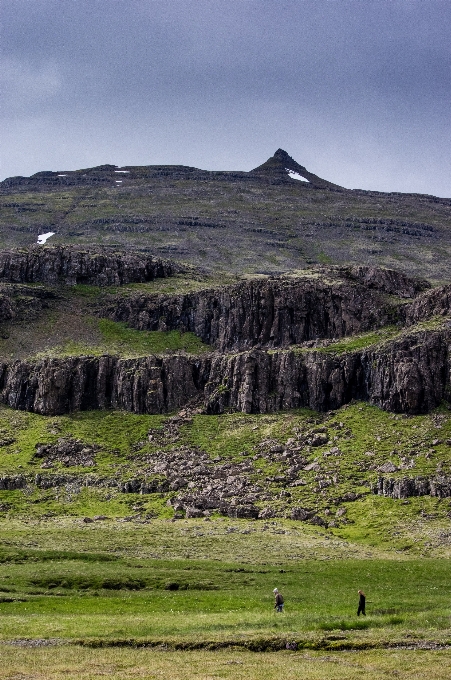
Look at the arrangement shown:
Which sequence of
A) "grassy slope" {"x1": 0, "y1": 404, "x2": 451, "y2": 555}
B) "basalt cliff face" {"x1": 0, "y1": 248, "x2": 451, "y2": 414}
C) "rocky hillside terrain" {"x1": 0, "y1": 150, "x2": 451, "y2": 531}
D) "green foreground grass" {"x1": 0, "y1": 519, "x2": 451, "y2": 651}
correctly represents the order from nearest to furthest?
1. "green foreground grass" {"x1": 0, "y1": 519, "x2": 451, "y2": 651}
2. "grassy slope" {"x1": 0, "y1": 404, "x2": 451, "y2": 555}
3. "rocky hillside terrain" {"x1": 0, "y1": 150, "x2": 451, "y2": 531}
4. "basalt cliff face" {"x1": 0, "y1": 248, "x2": 451, "y2": 414}

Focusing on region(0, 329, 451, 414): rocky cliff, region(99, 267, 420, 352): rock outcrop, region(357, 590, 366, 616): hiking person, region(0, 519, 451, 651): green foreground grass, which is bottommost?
region(0, 519, 451, 651): green foreground grass

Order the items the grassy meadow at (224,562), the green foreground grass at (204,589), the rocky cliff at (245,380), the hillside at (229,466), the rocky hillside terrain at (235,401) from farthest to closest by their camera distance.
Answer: the rocky cliff at (245,380) < the rocky hillside terrain at (235,401) < the hillside at (229,466) < the green foreground grass at (204,589) < the grassy meadow at (224,562)

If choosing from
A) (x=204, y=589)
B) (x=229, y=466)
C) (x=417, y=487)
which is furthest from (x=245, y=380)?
(x=204, y=589)

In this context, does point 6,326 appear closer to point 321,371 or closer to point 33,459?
point 33,459

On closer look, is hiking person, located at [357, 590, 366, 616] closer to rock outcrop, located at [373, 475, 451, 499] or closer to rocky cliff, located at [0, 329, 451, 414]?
rock outcrop, located at [373, 475, 451, 499]

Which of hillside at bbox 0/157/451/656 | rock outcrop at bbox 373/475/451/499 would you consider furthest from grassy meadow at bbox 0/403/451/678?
rock outcrop at bbox 373/475/451/499

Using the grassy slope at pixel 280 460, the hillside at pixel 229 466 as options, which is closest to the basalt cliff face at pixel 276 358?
the hillside at pixel 229 466

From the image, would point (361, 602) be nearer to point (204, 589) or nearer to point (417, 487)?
point (204, 589)

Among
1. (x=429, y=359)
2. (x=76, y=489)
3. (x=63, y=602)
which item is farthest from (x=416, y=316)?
(x=63, y=602)

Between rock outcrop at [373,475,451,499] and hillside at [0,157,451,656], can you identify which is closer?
hillside at [0,157,451,656]

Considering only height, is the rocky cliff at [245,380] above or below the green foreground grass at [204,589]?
above

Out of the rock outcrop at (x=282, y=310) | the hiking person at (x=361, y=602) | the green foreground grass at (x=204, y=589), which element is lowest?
the green foreground grass at (x=204, y=589)

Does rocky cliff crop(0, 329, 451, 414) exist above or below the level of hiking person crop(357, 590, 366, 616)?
above

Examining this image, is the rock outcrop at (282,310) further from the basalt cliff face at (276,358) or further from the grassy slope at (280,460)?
the grassy slope at (280,460)
